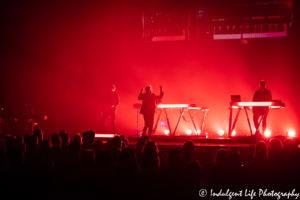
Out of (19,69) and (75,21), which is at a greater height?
(75,21)

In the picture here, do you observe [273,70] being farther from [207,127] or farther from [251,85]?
[207,127]

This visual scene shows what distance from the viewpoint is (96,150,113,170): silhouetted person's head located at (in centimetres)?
277

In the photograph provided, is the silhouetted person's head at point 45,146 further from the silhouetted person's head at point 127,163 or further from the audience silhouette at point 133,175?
the silhouetted person's head at point 127,163

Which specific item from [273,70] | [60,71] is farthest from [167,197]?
[60,71]

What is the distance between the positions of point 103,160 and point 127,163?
0.83 feet

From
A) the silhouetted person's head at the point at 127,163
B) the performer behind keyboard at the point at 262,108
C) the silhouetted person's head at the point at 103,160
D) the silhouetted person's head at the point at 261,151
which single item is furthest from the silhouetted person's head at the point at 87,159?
the performer behind keyboard at the point at 262,108

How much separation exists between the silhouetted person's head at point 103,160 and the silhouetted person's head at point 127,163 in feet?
→ 0.38

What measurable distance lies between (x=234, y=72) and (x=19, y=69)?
8.25m

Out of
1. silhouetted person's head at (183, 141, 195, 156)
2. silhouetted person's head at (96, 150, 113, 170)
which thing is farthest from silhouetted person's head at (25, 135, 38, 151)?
silhouetted person's head at (183, 141, 195, 156)

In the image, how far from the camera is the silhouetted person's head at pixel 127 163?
108 inches

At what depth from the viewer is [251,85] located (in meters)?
9.55

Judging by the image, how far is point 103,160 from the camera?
2770mm

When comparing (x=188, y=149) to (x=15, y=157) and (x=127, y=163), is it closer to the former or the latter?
(x=127, y=163)

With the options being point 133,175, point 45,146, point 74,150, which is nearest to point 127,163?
point 133,175
